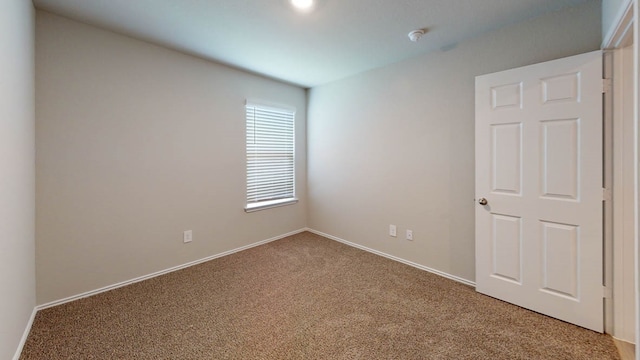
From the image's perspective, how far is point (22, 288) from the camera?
68.0 inches

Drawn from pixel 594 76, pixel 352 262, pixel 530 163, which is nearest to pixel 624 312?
pixel 530 163

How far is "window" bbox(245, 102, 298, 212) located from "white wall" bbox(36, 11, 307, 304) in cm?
17

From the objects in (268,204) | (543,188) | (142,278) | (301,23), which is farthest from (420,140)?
(142,278)

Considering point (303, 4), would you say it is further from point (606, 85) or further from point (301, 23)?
point (606, 85)

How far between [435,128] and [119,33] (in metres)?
3.22

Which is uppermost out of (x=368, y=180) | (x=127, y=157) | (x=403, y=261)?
(x=127, y=157)

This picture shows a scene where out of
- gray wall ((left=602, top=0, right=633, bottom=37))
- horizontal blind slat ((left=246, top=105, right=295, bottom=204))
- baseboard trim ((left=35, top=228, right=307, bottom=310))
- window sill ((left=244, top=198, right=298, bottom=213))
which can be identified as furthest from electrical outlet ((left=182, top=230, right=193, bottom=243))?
gray wall ((left=602, top=0, right=633, bottom=37))

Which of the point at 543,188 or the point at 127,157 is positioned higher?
the point at 127,157

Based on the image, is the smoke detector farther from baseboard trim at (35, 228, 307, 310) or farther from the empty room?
baseboard trim at (35, 228, 307, 310)

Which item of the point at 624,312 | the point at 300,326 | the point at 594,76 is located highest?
the point at 594,76

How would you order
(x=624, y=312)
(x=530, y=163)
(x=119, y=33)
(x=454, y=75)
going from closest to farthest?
(x=624, y=312), (x=530, y=163), (x=119, y=33), (x=454, y=75)

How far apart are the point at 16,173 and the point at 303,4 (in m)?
2.21

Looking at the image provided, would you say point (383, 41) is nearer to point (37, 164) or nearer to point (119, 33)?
point (119, 33)

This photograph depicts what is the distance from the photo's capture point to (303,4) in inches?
76.1
